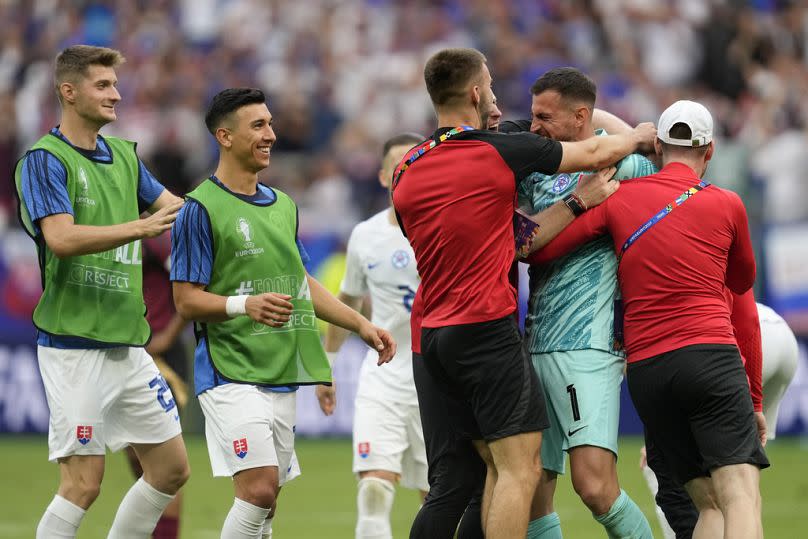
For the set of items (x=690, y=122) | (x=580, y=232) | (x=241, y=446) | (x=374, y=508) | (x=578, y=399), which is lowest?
(x=374, y=508)

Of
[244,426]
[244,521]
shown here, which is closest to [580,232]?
[244,426]

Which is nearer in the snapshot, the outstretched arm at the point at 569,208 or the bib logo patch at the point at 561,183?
the outstretched arm at the point at 569,208

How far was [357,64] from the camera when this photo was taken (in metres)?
20.4

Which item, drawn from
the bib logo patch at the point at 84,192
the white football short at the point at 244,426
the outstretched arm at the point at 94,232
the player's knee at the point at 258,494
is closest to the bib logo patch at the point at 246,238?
the outstretched arm at the point at 94,232

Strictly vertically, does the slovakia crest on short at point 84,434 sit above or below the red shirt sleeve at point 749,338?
below

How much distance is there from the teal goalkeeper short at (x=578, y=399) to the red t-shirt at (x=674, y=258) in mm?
211

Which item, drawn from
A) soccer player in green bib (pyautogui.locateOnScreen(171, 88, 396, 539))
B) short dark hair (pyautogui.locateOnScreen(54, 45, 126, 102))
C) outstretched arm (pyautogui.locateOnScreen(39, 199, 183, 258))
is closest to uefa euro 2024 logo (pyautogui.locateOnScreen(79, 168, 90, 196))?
outstretched arm (pyautogui.locateOnScreen(39, 199, 183, 258))

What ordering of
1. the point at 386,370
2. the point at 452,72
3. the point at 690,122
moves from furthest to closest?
the point at 386,370 < the point at 690,122 < the point at 452,72

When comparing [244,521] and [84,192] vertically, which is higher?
[84,192]

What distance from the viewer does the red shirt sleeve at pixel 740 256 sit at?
6.57m

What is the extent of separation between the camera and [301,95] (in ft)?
64.2

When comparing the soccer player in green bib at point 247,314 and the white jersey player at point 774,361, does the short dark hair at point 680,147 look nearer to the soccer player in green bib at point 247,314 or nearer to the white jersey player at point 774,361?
the white jersey player at point 774,361

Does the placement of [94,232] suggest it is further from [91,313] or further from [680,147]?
[680,147]

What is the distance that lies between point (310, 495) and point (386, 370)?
376 centimetres
